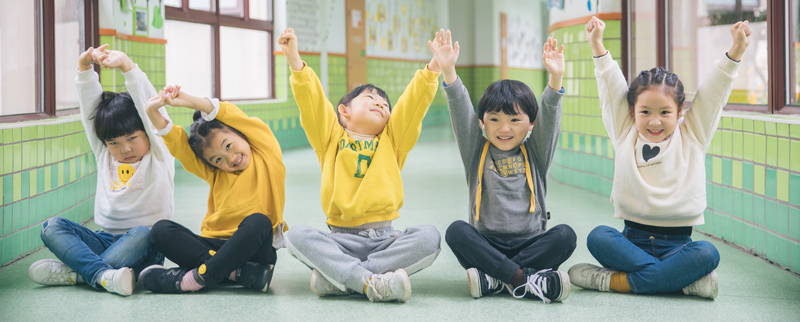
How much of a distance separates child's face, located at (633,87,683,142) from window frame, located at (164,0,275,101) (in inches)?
164

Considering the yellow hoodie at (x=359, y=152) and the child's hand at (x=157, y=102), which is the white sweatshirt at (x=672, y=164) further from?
the child's hand at (x=157, y=102)

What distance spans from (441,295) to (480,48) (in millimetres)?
10044

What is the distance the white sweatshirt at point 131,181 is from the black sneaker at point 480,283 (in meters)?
0.99

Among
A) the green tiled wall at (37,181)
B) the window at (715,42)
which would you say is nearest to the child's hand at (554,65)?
the window at (715,42)

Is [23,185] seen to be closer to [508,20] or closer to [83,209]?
[83,209]

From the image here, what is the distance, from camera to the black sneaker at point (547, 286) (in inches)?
74.3

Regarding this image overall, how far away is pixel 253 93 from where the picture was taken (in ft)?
22.0

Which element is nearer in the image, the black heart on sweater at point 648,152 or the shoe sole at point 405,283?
the shoe sole at point 405,283

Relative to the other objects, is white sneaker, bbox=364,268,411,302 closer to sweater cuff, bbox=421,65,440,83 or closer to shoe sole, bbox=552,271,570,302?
shoe sole, bbox=552,271,570,302

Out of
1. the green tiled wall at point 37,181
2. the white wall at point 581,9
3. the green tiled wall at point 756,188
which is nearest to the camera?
the green tiled wall at point 756,188

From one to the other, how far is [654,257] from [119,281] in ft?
5.00

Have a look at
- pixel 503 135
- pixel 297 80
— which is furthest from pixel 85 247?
pixel 503 135

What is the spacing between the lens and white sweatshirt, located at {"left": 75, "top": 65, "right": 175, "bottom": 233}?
7.02ft

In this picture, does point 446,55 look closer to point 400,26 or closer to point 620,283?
point 620,283
